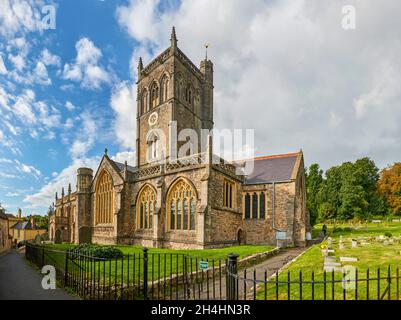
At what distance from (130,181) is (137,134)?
10.1 meters

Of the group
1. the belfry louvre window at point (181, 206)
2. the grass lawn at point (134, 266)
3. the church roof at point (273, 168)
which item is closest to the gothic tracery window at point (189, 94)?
the church roof at point (273, 168)

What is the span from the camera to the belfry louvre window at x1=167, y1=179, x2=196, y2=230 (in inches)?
757

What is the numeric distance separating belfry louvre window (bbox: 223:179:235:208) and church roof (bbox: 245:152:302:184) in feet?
10.9

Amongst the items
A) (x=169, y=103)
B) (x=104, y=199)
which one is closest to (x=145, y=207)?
(x=104, y=199)

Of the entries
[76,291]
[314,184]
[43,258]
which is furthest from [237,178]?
[314,184]

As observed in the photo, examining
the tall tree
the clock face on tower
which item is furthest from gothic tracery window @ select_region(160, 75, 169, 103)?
the tall tree

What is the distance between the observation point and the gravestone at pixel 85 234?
2834cm

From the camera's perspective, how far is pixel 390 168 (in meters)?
46.9

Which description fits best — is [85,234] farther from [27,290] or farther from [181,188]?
[27,290]

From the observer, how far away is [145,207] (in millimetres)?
23016

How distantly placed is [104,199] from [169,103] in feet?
40.2

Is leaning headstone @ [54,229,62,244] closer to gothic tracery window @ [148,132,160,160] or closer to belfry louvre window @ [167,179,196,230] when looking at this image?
gothic tracery window @ [148,132,160,160]

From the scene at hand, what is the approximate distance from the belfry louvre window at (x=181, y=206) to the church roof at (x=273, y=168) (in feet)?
25.2
